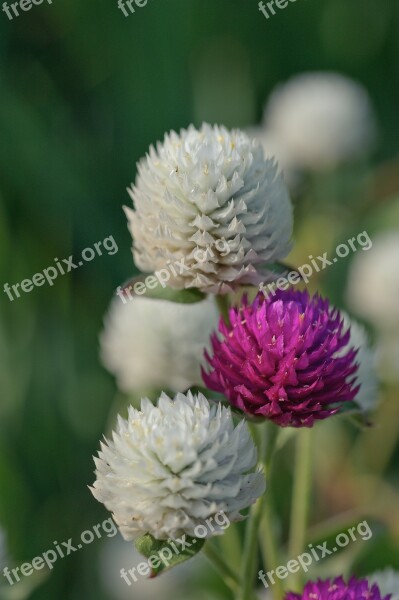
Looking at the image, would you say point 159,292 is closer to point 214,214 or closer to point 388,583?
point 214,214

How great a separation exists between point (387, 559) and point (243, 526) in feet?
0.99

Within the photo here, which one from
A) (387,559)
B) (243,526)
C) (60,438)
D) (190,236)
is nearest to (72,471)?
(60,438)

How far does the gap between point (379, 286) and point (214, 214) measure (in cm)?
99

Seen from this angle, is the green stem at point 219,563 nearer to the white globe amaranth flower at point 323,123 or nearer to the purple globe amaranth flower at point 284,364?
the purple globe amaranth flower at point 284,364

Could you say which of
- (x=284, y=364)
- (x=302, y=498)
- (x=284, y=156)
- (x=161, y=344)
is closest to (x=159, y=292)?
(x=284, y=364)

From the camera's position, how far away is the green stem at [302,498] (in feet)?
3.64

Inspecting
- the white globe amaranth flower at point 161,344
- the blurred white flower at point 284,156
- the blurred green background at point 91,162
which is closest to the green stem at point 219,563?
the white globe amaranth flower at point 161,344

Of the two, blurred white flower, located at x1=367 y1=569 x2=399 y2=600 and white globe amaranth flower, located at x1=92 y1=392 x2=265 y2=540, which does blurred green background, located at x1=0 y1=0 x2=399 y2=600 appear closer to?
blurred white flower, located at x1=367 y1=569 x2=399 y2=600

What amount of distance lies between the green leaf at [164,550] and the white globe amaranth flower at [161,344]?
54 centimetres

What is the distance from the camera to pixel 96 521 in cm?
182

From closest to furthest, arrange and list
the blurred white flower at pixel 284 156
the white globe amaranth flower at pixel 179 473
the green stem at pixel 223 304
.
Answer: the white globe amaranth flower at pixel 179 473
the green stem at pixel 223 304
the blurred white flower at pixel 284 156

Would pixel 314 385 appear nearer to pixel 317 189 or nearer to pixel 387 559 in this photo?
pixel 387 559

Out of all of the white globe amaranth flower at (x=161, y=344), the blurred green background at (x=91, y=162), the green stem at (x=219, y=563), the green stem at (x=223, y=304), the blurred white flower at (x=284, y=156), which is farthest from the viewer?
the blurred white flower at (x=284, y=156)

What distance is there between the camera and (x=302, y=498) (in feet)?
3.87
